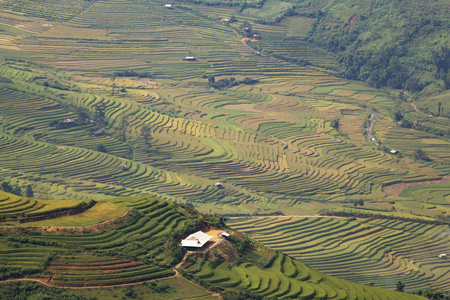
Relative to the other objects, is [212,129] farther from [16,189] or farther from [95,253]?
[95,253]

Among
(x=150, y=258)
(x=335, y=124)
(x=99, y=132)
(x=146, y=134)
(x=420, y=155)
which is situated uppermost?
(x=150, y=258)

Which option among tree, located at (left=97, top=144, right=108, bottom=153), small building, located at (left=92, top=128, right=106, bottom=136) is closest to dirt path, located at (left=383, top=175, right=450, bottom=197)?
tree, located at (left=97, top=144, right=108, bottom=153)

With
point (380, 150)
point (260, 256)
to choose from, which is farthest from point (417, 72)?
point (260, 256)

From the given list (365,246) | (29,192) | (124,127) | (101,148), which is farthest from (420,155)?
(29,192)

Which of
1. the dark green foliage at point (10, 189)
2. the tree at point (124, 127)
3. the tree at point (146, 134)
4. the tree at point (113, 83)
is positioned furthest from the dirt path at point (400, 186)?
the tree at point (113, 83)

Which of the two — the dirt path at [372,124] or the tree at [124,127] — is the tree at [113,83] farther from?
the dirt path at [372,124]

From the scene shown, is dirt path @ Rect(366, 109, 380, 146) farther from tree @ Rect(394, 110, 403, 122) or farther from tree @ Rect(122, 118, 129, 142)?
tree @ Rect(122, 118, 129, 142)
